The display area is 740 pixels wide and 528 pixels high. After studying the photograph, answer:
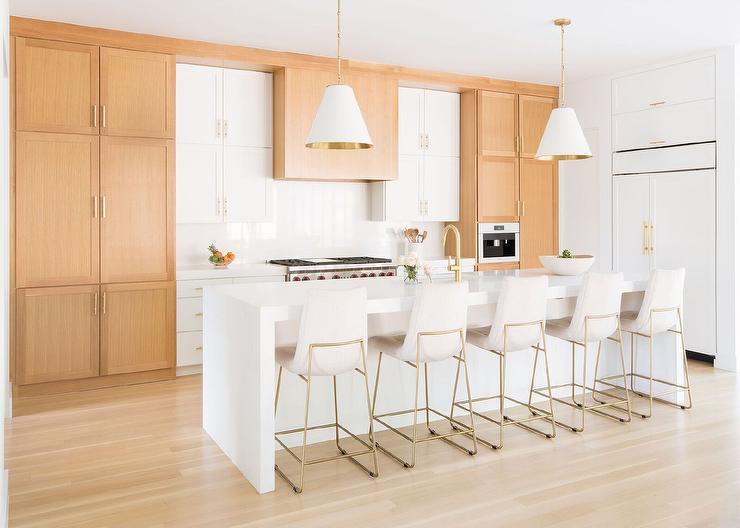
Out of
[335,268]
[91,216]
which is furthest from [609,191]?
[91,216]

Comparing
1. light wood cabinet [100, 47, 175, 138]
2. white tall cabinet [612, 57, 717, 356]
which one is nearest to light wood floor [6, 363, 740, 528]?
white tall cabinet [612, 57, 717, 356]

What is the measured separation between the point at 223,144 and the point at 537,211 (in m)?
3.27

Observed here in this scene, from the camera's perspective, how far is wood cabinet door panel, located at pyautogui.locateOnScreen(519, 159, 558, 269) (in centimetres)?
693

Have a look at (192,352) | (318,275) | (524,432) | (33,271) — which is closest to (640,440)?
(524,432)

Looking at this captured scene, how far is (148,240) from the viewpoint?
507 cm

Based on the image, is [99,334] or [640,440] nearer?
[640,440]

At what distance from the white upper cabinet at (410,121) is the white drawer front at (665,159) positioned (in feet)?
6.07

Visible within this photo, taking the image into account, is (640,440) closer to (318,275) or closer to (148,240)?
(318,275)

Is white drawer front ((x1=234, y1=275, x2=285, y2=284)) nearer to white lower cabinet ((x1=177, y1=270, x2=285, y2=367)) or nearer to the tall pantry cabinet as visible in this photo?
white lower cabinet ((x1=177, y1=270, x2=285, y2=367))

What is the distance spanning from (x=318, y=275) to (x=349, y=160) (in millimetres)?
1090

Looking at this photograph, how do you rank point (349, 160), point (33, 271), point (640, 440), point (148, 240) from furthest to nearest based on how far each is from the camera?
point (349, 160), point (148, 240), point (33, 271), point (640, 440)

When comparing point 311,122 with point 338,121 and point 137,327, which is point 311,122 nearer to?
point 137,327

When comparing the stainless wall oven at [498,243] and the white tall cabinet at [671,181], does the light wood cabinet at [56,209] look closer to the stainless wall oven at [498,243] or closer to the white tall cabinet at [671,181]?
the stainless wall oven at [498,243]

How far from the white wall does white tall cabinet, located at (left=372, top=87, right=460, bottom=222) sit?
4.04 feet
